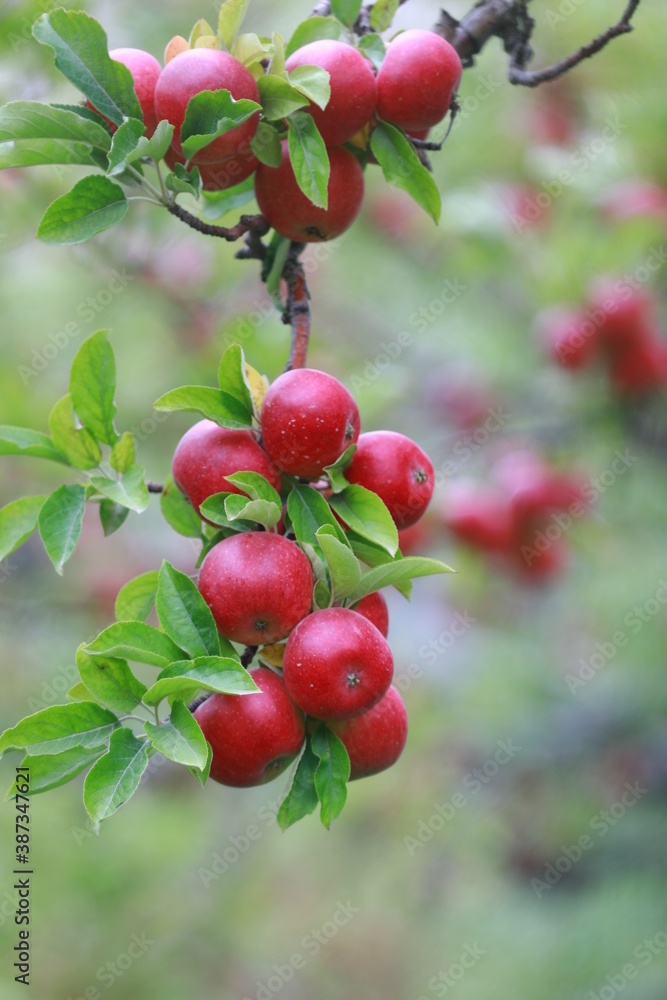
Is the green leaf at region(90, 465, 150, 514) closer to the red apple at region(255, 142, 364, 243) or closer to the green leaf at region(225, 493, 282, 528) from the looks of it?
the green leaf at region(225, 493, 282, 528)

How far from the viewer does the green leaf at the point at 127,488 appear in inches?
20.5

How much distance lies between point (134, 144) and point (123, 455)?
0.18 m

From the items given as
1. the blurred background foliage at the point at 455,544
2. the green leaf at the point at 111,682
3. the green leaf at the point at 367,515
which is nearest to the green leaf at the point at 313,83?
the green leaf at the point at 367,515

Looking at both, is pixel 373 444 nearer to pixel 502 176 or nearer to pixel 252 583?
pixel 252 583

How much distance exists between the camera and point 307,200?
55 centimetres

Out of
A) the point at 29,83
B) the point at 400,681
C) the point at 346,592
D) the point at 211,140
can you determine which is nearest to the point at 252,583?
the point at 346,592

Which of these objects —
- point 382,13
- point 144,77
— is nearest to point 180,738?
point 144,77

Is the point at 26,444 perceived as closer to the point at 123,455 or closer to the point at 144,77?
the point at 123,455

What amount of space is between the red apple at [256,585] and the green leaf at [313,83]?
242 mm

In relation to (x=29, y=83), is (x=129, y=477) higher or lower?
higher

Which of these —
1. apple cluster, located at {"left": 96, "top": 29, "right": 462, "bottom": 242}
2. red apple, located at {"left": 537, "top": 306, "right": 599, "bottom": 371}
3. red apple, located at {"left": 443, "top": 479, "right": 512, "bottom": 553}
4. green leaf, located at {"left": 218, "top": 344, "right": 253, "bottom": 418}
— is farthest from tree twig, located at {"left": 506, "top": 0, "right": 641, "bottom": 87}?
red apple, located at {"left": 443, "top": 479, "right": 512, "bottom": 553}

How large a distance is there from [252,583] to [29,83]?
3.10 ft

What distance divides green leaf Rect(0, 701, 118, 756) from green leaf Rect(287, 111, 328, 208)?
1.03 ft

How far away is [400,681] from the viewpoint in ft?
7.03
